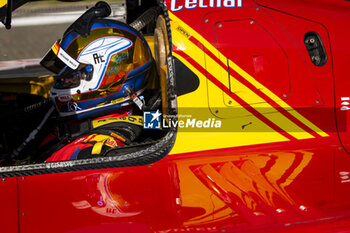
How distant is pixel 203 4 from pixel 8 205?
1.29 meters

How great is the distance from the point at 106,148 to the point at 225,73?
0.69m

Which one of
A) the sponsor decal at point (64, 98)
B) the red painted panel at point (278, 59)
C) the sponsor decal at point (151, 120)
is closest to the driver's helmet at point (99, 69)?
the sponsor decal at point (64, 98)

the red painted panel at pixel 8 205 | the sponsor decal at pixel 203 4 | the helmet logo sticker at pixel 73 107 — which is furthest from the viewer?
the helmet logo sticker at pixel 73 107

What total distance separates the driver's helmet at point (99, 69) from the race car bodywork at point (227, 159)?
47 cm

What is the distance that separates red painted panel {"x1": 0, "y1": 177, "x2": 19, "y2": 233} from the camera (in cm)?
191

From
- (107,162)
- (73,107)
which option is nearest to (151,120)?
(107,162)

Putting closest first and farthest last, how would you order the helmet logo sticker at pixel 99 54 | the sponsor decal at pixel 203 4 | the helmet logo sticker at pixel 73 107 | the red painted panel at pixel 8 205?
the red painted panel at pixel 8 205 < the sponsor decal at pixel 203 4 < the helmet logo sticker at pixel 99 54 < the helmet logo sticker at pixel 73 107

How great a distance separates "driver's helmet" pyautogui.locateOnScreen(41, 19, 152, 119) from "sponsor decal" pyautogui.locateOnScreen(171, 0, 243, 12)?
0.45 meters

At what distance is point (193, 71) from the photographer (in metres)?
1.97

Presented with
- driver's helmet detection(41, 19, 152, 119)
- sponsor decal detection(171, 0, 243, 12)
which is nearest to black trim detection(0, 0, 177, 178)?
sponsor decal detection(171, 0, 243, 12)

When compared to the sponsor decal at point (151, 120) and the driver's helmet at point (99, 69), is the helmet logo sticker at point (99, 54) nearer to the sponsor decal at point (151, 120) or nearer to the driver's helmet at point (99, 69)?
the driver's helmet at point (99, 69)

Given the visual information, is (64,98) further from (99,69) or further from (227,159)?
(227,159)

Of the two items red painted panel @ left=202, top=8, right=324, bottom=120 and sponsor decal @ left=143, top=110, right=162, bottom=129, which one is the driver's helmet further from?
red painted panel @ left=202, top=8, right=324, bottom=120

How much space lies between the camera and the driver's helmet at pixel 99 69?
237cm
